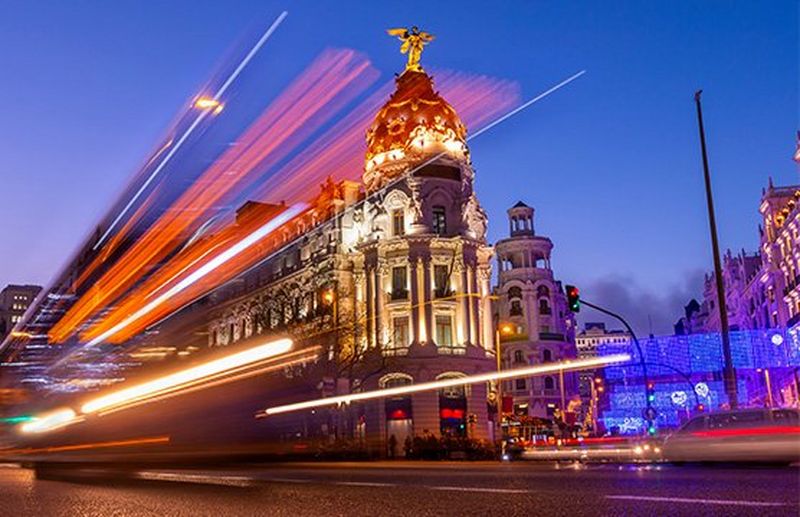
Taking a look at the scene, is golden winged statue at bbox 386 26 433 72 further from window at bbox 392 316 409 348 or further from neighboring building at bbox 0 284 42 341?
neighboring building at bbox 0 284 42 341

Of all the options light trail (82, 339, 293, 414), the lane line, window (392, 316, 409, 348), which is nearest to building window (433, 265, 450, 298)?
window (392, 316, 409, 348)

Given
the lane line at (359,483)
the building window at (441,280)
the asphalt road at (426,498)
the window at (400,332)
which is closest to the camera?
the asphalt road at (426,498)

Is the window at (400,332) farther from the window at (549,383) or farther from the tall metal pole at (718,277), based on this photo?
the tall metal pole at (718,277)

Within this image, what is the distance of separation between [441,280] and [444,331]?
3935 mm

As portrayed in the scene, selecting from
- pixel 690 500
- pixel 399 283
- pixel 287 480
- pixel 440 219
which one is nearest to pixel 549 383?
pixel 440 219

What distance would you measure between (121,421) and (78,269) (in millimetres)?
14540

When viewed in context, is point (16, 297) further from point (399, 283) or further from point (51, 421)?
point (51, 421)

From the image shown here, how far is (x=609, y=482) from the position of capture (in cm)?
911

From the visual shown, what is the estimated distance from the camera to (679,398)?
213 feet

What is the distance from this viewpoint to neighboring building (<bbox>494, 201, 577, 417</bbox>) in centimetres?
Answer: 8231

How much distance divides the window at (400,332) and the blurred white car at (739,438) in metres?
38.2

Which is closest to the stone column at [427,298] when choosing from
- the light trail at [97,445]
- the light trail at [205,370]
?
the light trail at [97,445]

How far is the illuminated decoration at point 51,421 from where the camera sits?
64.7 feet

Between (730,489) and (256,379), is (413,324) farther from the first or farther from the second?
(730,489)
